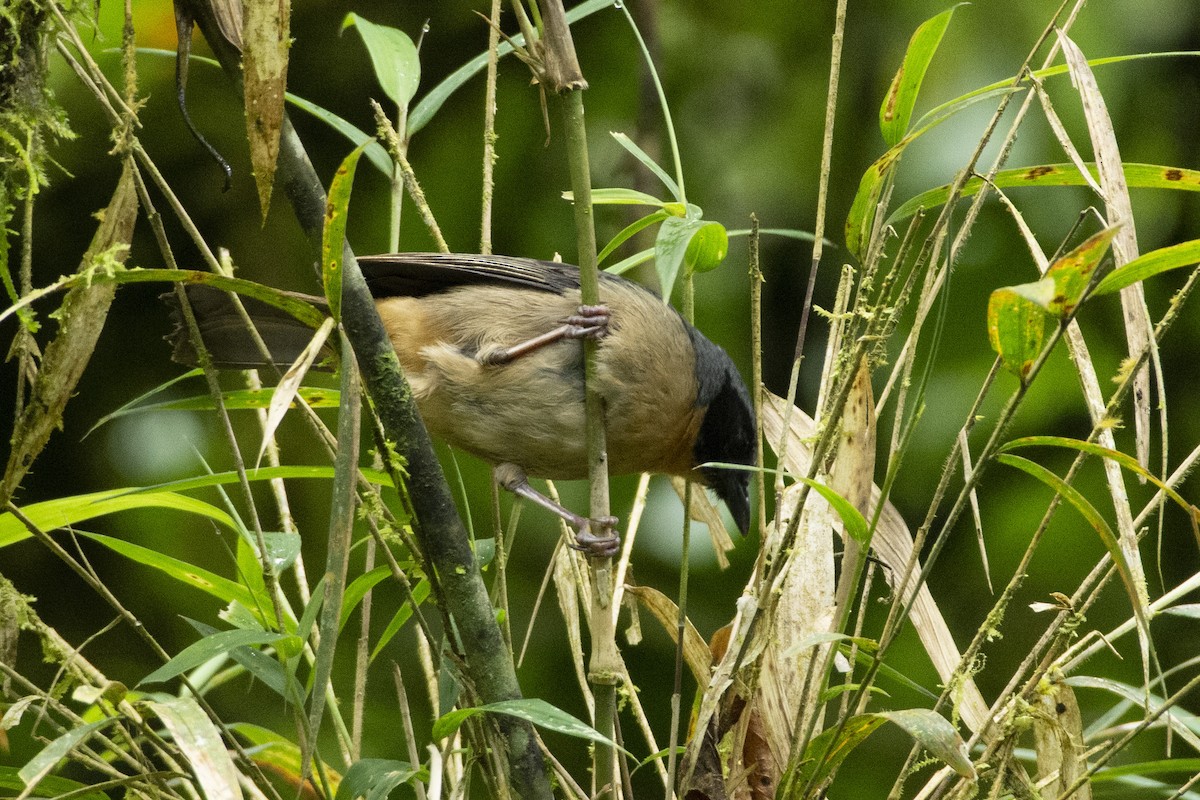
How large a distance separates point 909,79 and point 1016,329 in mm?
419

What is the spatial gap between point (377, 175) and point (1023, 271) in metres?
1.84

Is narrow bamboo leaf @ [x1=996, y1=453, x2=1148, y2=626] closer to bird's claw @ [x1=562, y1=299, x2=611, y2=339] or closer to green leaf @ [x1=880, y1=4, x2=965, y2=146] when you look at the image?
green leaf @ [x1=880, y1=4, x2=965, y2=146]

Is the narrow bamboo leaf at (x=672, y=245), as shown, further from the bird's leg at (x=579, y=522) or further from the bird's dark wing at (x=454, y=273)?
the bird's dark wing at (x=454, y=273)

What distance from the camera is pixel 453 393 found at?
7.91 ft

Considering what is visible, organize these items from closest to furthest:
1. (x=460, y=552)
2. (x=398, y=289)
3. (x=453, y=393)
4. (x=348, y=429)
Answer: (x=348, y=429) < (x=460, y=552) < (x=453, y=393) < (x=398, y=289)

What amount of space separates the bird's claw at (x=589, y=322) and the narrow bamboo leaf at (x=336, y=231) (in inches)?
16.4

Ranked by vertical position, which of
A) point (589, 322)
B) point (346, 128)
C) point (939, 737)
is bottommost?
point (939, 737)

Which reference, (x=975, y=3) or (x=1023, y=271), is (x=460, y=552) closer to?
(x=1023, y=271)

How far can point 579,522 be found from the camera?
2.16 m

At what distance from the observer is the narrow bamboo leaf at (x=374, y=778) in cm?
146

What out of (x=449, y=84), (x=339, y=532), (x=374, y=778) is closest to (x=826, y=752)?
(x=374, y=778)

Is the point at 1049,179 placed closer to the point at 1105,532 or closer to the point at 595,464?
the point at 1105,532

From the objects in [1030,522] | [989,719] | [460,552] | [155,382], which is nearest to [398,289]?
[155,382]

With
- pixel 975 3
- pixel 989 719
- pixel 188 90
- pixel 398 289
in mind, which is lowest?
pixel 989 719
